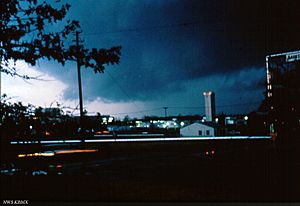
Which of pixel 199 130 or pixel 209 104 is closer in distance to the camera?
pixel 199 130

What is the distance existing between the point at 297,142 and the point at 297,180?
15168 mm

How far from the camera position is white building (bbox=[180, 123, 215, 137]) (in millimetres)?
51094

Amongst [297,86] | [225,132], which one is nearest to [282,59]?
[297,86]

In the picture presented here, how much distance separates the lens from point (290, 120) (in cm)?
2325

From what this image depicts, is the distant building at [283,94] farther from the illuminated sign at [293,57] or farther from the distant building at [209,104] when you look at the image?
the distant building at [209,104]

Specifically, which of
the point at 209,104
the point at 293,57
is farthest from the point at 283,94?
the point at 209,104

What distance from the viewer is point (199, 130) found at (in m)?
52.8

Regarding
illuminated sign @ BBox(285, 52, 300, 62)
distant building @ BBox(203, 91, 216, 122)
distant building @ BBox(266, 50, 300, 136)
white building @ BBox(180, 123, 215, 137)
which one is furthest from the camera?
distant building @ BBox(203, 91, 216, 122)

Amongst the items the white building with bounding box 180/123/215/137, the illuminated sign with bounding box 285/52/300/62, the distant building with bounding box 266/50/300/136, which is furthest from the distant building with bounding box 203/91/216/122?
the illuminated sign with bounding box 285/52/300/62

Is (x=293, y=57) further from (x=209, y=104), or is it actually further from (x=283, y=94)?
(x=209, y=104)

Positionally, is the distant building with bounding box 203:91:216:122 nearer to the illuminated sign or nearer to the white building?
the white building

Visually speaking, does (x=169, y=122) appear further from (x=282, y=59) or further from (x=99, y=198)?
(x=99, y=198)

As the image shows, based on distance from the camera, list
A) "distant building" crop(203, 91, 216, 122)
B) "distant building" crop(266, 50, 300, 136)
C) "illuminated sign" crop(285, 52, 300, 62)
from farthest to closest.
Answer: "distant building" crop(203, 91, 216, 122), "distant building" crop(266, 50, 300, 136), "illuminated sign" crop(285, 52, 300, 62)

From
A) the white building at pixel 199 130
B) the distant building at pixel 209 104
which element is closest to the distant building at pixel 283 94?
the white building at pixel 199 130
